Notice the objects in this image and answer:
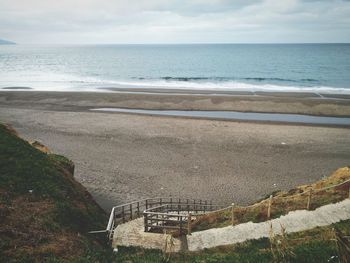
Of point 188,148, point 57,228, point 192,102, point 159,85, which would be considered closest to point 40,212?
point 57,228

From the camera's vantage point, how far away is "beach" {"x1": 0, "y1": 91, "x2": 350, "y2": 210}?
21.6 metres

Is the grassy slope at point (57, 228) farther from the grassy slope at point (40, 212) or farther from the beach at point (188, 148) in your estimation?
the beach at point (188, 148)

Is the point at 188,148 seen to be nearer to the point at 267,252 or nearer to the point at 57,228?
the point at 57,228

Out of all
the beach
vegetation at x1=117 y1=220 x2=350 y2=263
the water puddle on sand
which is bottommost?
the beach

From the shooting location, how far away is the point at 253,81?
76.4 meters

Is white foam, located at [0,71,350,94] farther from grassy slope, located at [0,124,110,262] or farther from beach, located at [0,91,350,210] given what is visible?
grassy slope, located at [0,124,110,262]

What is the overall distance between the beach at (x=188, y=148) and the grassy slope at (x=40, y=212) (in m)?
5.23

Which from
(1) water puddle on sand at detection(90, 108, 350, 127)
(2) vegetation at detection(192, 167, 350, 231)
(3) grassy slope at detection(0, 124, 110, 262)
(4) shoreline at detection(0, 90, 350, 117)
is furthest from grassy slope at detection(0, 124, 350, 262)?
(4) shoreline at detection(0, 90, 350, 117)

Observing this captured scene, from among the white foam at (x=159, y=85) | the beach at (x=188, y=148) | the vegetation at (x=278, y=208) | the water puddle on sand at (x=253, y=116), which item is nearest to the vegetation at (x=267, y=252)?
the vegetation at (x=278, y=208)

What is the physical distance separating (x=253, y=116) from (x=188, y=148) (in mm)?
16309

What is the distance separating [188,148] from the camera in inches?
1141

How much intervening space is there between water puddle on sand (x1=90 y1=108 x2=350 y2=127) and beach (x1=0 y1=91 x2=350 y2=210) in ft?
6.21

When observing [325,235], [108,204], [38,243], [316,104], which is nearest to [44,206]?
[38,243]

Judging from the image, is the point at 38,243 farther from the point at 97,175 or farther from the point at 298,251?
the point at 97,175
